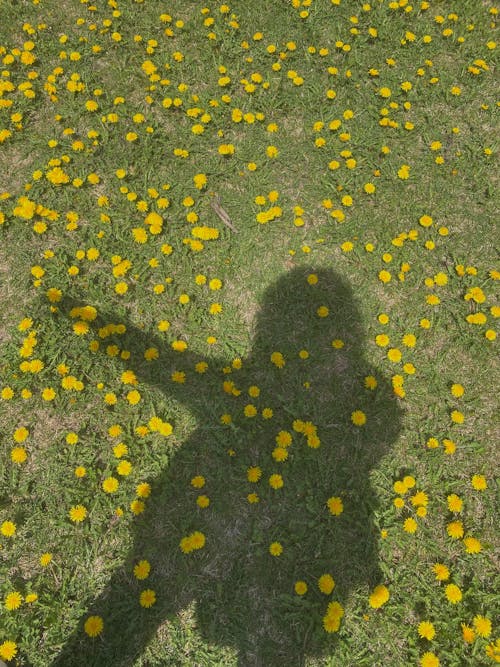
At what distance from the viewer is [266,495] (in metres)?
3.60

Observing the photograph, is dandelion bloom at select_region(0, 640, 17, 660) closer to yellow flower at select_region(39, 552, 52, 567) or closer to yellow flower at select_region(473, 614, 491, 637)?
yellow flower at select_region(39, 552, 52, 567)

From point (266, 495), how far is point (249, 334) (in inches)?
59.8

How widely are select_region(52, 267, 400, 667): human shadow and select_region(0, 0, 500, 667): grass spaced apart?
0.02 m

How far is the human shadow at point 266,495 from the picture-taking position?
10.5 ft

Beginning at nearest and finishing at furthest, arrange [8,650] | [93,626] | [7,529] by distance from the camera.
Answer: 1. [8,650]
2. [93,626]
3. [7,529]

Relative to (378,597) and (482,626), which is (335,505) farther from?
(482,626)

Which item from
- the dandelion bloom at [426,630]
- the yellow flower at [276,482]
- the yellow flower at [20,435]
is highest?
the yellow flower at [20,435]

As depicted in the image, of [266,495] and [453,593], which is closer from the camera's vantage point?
[453,593]

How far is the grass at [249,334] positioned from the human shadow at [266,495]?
0.02 m

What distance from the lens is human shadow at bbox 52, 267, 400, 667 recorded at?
320 cm

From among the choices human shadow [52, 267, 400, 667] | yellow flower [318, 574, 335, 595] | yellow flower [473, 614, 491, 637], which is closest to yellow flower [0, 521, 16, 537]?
human shadow [52, 267, 400, 667]

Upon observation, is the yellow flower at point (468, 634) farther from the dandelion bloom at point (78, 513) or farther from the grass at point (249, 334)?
the dandelion bloom at point (78, 513)

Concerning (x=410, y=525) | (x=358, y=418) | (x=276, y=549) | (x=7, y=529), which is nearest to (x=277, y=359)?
(x=358, y=418)

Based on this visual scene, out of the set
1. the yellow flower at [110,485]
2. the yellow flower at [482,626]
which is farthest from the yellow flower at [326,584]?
the yellow flower at [110,485]
